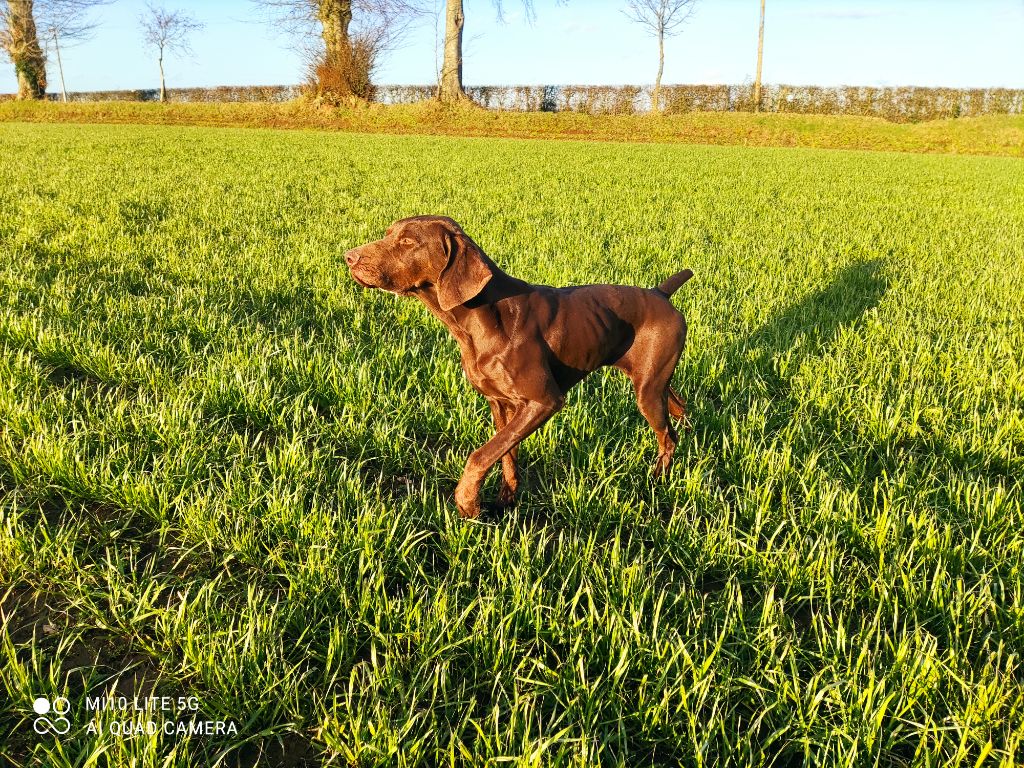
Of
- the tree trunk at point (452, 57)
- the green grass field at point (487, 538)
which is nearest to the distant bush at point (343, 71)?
the tree trunk at point (452, 57)

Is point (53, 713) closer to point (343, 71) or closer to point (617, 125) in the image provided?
point (617, 125)

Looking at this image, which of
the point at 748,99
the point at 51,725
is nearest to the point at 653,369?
the point at 51,725

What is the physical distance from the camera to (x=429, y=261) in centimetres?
194

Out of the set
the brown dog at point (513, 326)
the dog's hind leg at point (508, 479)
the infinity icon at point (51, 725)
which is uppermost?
the brown dog at point (513, 326)

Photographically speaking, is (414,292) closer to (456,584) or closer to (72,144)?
(456,584)

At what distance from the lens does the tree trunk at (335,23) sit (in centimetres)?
3800

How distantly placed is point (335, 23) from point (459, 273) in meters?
44.4

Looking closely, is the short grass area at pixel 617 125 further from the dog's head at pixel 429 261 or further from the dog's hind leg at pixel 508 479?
the dog's head at pixel 429 261

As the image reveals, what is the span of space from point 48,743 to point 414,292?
161cm

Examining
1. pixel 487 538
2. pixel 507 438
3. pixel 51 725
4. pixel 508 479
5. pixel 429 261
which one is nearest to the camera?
pixel 51 725

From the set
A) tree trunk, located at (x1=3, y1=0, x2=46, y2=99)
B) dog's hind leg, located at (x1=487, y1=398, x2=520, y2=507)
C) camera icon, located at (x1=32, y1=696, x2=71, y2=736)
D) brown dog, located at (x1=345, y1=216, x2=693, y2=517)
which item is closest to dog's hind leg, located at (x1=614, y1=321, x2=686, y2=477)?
brown dog, located at (x1=345, y1=216, x2=693, y2=517)

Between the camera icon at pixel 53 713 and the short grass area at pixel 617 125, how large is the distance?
37062 millimetres

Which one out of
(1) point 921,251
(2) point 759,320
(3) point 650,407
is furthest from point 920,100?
(3) point 650,407

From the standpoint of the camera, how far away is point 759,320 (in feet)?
16.9
